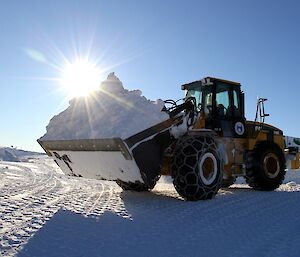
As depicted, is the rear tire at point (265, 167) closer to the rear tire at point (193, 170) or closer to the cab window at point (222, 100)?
the cab window at point (222, 100)

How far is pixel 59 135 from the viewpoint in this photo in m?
7.83

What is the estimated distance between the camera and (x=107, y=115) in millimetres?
7312

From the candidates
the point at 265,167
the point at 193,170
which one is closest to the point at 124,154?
the point at 193,170

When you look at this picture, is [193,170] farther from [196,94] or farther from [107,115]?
[196,94]

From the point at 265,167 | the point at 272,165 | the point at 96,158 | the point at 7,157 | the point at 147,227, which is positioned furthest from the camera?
the point at 7,157

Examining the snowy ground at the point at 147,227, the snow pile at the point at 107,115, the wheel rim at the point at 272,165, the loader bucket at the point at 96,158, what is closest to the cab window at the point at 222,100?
the wheel rim at the point at 272,165

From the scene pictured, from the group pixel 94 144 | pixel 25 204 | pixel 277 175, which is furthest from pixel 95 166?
pixel 277 175

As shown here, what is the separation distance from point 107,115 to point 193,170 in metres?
1.82

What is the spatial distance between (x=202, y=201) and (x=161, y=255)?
3.52 m

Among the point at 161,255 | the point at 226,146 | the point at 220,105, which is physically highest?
the point at 220,105

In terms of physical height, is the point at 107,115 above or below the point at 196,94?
below

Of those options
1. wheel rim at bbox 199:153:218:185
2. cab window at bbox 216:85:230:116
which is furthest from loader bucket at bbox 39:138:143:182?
cab window at bbox 216:85:230:116

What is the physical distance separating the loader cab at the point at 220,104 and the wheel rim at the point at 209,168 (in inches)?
50.0

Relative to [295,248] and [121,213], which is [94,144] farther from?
[295,248]
